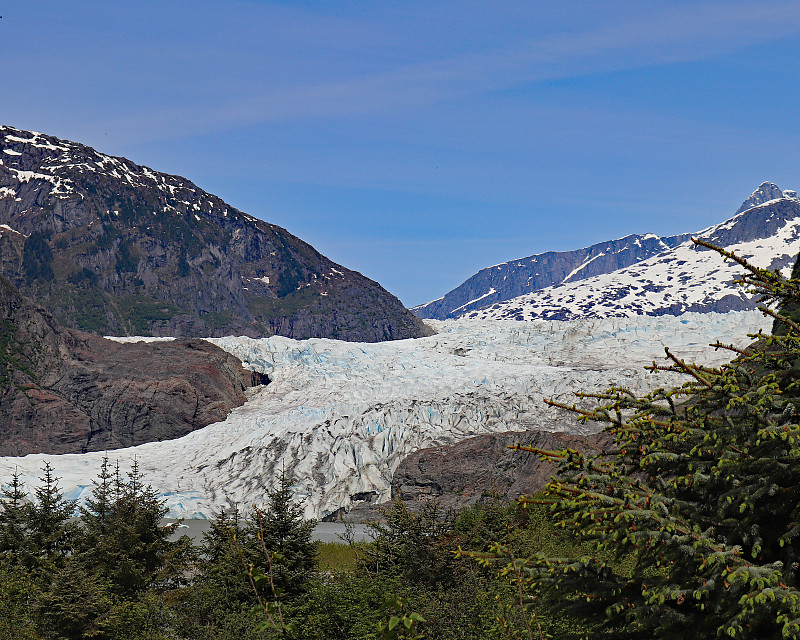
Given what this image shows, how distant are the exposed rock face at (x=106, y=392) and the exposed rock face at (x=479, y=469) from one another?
25298 mm

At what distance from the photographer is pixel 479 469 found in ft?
99.8

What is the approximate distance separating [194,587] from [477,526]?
6.30 m

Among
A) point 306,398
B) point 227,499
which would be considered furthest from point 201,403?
point 227,499

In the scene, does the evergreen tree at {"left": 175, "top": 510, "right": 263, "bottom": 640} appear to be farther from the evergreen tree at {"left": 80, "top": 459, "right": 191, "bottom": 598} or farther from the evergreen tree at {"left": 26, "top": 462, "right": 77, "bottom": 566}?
the evergreen tree at {"left": 26, "top": 462, "right": 77, "bottom": 566}

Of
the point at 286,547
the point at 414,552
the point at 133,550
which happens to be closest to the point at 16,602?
the point at 133,550

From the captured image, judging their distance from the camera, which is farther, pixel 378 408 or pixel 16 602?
pixel 378 408

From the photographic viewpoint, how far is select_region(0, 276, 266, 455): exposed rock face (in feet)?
184

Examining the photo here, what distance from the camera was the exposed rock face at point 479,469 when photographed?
89.3 feet

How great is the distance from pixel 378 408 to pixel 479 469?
32.0 feet

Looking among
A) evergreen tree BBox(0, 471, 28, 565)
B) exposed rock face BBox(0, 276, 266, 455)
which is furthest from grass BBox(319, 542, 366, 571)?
exposed rock face BBox(0, 276, 266, 455)

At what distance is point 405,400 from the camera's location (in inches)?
1558

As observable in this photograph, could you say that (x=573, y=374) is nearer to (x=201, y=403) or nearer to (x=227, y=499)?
(x=227, y=499)

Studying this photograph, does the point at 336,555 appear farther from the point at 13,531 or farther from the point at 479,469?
the point at 479,469

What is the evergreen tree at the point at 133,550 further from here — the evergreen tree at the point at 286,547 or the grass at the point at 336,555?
the grass at the point at 336,555
